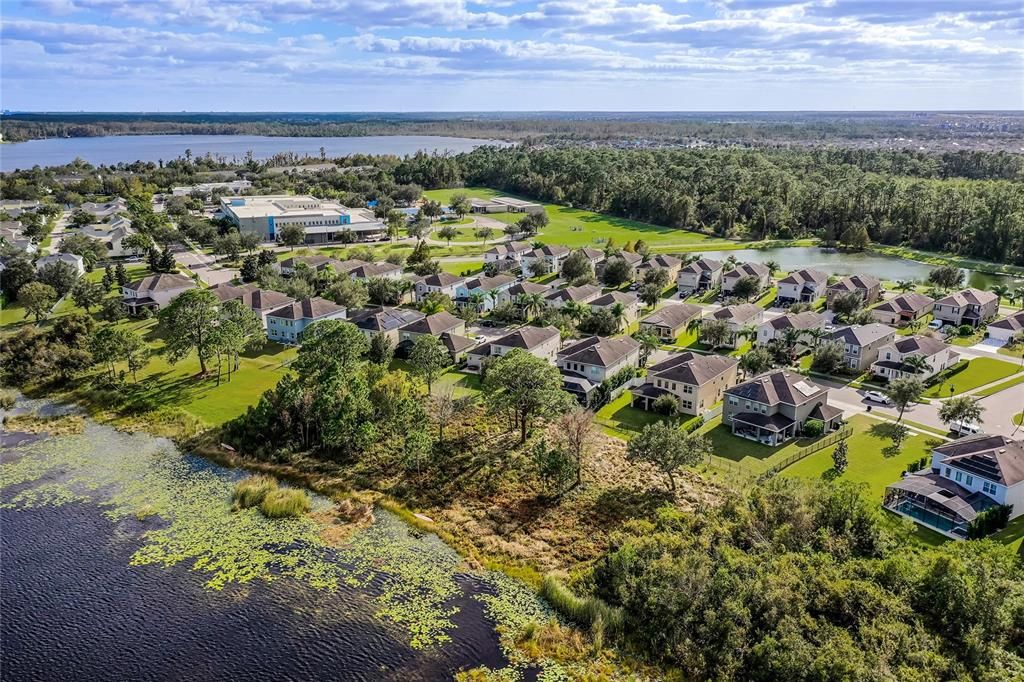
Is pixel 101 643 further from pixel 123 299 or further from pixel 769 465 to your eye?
pixel 123 299

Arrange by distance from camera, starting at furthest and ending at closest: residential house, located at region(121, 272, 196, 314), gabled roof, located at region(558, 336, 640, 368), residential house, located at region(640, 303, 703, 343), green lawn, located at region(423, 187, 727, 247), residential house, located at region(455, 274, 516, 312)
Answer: green lawn, located at region(423, 187, 727, 247) → residential house, located at region(455, 274, 516, 312) → residential house, located at region(121, 272, 196, 314) → residential house, located at region(640, 303, 703, 343) → gabled roof, located at region(558, 336, 640, 368)

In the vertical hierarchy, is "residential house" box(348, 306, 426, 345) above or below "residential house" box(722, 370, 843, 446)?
above

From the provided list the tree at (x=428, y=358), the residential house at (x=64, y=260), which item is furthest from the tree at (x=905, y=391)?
the residential house at (x=64, y=260)

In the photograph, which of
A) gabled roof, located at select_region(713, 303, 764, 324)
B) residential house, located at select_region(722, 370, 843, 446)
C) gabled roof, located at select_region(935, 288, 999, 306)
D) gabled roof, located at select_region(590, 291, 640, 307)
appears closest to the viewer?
residential house, located at select_region(722, 370, 843, 446)

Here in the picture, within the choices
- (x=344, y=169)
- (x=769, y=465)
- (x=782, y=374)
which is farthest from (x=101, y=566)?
(x=344, y=169)

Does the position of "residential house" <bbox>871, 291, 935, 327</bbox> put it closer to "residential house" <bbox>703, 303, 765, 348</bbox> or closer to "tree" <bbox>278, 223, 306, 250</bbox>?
"residential house" <bbox>703, 303, 765, 348</bbox>

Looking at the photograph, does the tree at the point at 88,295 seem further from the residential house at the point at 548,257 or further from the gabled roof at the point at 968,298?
the gabled roof at the point at 968,298

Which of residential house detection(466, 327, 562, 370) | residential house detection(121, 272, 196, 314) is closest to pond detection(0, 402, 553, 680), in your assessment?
residential house detection(466, 327, 562, 370)
